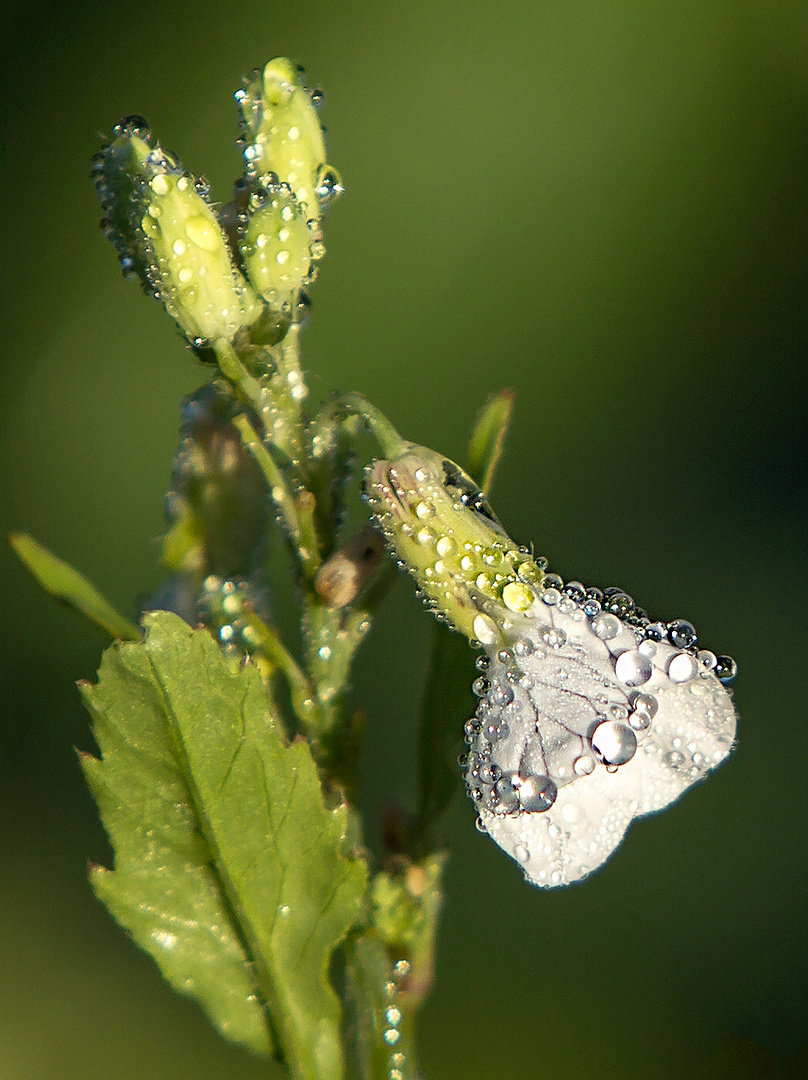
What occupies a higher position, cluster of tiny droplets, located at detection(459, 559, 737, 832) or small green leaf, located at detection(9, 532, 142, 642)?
small green leaf, located at detection(9, 532, 142, 642)

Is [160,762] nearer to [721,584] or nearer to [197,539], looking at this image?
[197,539]

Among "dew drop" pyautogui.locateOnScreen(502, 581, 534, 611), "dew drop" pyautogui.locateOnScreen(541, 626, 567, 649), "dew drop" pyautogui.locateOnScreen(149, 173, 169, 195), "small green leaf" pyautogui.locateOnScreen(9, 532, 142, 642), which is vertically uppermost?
"dew drop" pyautogui.locateOnScreen(149, 173, 169, 195)

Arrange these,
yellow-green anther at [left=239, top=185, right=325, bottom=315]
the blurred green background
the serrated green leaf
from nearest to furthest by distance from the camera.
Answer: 1. the serrated green leaf
2. yellow-green anther at [left=239, top=185, right=325, bottom=315]
3. the blurred green background

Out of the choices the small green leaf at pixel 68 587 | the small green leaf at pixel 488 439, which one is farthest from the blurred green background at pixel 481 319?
the small green leaf at pixel 68 587

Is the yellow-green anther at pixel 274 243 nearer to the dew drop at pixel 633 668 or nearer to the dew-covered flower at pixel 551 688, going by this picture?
the dew-covered flower at pixel 551 688

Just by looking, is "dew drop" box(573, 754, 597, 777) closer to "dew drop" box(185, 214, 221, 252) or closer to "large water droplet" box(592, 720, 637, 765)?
"large water droplet" box(592, 720, 637, 765)

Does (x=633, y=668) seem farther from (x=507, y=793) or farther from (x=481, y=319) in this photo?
(x=481, y=319)

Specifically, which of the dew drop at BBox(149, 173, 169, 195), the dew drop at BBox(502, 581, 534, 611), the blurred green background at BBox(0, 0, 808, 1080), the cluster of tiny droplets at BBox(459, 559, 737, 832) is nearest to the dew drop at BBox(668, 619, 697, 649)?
the cluster of tiny droplets at BBox(459, 559, 737, 832)
